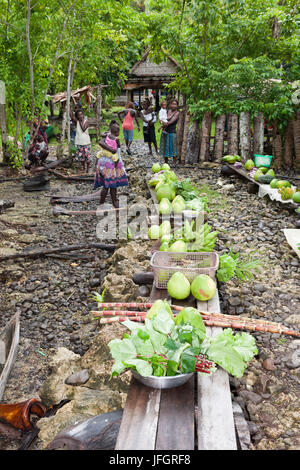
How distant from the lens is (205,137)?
1152 cm

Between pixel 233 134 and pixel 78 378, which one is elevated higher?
pixel 233 134

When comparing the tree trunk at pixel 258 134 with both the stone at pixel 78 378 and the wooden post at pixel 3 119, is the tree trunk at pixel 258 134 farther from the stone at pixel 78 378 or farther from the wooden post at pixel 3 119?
the stone at pixel 78 378

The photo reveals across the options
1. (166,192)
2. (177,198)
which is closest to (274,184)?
(166,192)

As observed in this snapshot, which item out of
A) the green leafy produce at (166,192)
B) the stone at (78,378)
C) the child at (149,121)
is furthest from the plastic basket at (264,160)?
the stone at (78,378)

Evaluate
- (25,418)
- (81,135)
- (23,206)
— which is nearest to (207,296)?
(25,418)

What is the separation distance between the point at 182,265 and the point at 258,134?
829 cm

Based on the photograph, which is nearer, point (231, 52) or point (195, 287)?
point (195, 287)

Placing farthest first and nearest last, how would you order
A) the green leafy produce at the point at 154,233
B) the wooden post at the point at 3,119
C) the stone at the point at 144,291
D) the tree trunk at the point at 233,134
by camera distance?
the tree trunk at the point at 233,134
the wooden post at the point at 3,119
the green leafy produce at the point at 154,233
the stone at the point at 144,291

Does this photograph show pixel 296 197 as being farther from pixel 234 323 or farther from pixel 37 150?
pixel 37 150

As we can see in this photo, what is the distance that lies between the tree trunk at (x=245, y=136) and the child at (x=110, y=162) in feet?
15.5

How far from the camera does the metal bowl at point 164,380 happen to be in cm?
205

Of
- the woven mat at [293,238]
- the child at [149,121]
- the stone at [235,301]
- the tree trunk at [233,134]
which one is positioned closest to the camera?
the stone at [235,301]

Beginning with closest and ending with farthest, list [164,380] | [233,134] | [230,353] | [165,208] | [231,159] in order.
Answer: [164,380], [230,353], [165,208], [231,159], [233,134]

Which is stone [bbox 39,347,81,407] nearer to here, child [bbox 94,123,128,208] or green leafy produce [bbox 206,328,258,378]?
green leafy produce [bbox 206,328,258,378]
